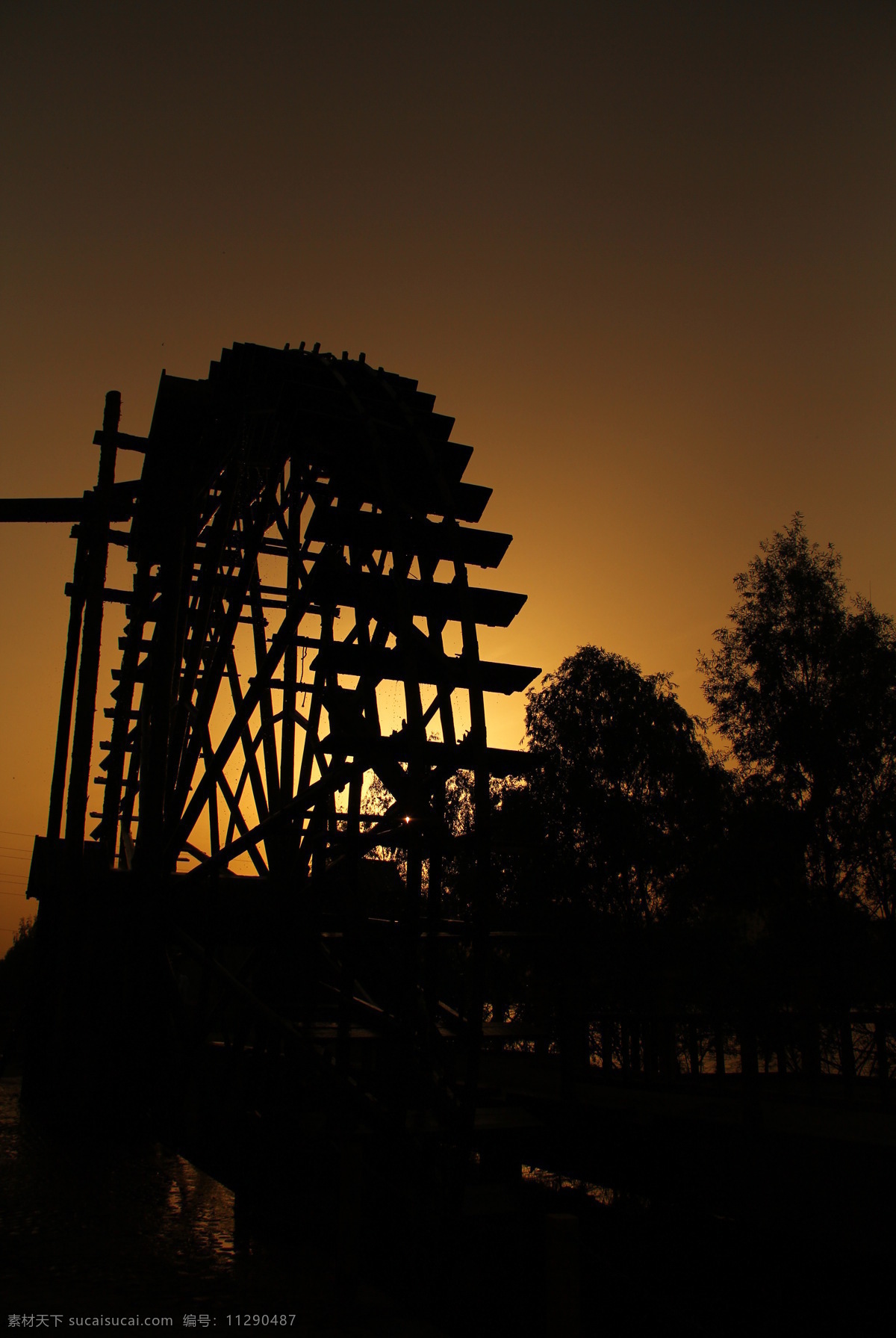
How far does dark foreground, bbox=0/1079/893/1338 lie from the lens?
3.43 m

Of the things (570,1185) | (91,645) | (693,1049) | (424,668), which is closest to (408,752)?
(424,668)

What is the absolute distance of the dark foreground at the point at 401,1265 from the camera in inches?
135

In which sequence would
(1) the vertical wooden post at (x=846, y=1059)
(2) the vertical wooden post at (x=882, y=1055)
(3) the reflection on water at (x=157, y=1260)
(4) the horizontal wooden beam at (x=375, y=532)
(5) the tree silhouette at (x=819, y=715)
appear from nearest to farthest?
(3) the reflection on water at (x=157, y=1260) → (4) the horizontal wooden beam at (x=375, y=532) → (2) the vertical wooden post at (x=882, y=1055) → (1) the vertical wooden post at (x=846, y=1059) → (5) the tree silhouette at (x=819, y=715)

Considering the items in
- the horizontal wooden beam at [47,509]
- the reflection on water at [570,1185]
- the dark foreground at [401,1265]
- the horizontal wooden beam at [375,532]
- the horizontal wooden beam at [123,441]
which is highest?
the horizontal wooden beam at [123,441]

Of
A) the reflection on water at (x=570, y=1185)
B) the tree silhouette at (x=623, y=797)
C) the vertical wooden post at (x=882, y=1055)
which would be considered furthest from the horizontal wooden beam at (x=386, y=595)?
the tree silhouette at (x=623, y=797)

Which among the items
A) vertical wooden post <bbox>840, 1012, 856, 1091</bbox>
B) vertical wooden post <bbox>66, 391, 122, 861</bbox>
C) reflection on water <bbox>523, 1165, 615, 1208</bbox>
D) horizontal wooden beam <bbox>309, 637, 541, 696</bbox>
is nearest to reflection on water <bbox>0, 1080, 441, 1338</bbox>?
horizontal wooden beam <bbox>309, 637, 541, 696</bbox>

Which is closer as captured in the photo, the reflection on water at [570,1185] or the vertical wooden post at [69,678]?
the reflection on water at [570,1185]

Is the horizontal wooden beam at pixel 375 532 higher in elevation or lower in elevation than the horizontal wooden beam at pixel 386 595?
higher

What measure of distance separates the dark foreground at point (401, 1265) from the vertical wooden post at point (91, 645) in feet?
9.70

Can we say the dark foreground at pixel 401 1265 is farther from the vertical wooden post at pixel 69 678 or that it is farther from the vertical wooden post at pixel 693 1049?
the vertical wooden post at pixel 69 678

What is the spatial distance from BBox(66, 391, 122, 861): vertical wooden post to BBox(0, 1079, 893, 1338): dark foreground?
2.96 m

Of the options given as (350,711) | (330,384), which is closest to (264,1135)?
(350,711)

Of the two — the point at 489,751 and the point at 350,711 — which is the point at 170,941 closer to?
the point at 350,711

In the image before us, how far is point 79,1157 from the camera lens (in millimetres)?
6348
